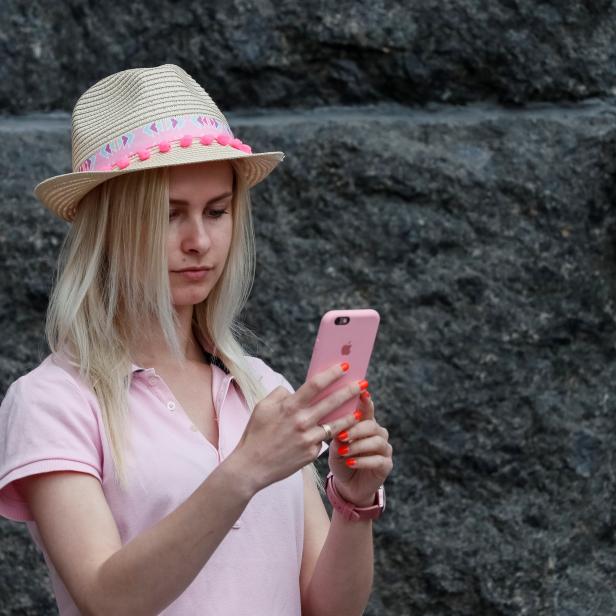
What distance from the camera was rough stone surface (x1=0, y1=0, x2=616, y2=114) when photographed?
3.04 metres

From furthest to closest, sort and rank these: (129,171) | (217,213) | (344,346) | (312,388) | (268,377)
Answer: (268,377) < (217,213) < (129,171) < (344,346) < (312,388)

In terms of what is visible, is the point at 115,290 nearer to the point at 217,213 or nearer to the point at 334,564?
the point at 217,213

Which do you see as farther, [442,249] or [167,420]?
[442,249]

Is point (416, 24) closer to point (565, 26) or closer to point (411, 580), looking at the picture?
point (565, 26)

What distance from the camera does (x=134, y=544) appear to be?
1.82 meters

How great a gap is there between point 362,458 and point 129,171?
601 millimetres

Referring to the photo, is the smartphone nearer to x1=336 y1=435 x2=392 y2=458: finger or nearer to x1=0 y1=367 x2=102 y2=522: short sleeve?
x1=336 y1=435 x2=392 y2=458: finger

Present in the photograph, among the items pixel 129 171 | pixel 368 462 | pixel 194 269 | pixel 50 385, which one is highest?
pixel 129 171

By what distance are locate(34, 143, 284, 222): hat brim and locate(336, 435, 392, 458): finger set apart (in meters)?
0.52

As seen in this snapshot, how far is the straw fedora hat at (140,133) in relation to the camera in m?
2.05

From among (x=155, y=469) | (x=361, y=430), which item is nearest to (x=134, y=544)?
(x=155, y=469)

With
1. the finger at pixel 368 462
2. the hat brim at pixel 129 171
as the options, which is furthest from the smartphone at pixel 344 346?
the hat brim at pixel 129 171

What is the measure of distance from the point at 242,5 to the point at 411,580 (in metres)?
1.47

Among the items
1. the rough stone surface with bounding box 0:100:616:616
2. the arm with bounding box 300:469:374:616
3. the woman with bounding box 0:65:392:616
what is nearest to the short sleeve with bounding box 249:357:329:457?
the woman with bounding box 0:65:392:616
